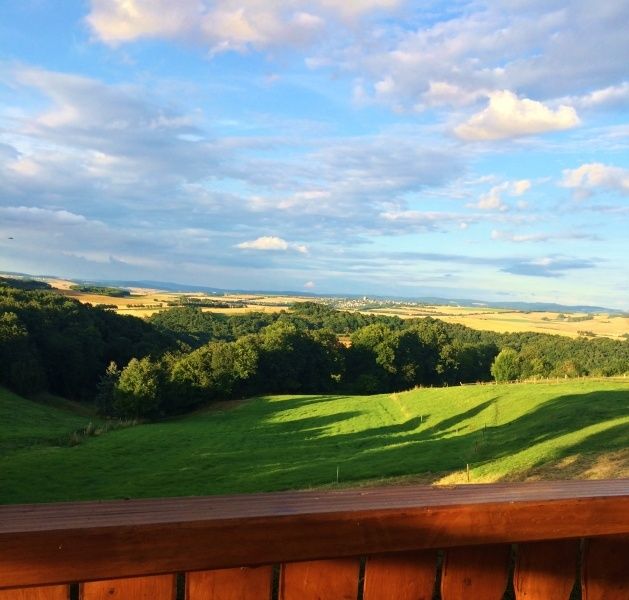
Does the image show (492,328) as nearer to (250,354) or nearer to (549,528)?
(250,354)

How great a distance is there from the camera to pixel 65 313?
6588 centimetres

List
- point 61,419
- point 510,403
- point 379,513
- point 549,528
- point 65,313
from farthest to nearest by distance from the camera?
point 65,313 → point 61,419 → point 510,403 → point 549,528 → point 379,513

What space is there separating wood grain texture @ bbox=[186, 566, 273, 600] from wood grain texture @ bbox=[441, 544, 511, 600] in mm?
567

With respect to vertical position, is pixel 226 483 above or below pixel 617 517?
below

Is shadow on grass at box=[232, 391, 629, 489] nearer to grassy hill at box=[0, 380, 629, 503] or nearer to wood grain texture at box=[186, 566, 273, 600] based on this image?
grassy hill at box=[0, 380, 629, 503]

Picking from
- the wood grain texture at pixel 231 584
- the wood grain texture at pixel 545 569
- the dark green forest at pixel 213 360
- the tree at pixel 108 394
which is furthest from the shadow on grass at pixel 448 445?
the tree at pixel 108 394

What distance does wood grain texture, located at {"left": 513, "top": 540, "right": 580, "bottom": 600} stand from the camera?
1839 millimetres

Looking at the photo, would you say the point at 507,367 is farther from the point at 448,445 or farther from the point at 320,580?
the point at 320,580

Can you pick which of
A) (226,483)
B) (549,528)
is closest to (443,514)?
(549,528)

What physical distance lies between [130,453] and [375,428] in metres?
12.2

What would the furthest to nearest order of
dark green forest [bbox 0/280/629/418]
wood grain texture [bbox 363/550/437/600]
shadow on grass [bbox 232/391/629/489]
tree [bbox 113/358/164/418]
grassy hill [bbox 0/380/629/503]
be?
dark green forest [bbox 0/280/629/418], tree [bbox 113/358/164/418], shadow on grass [bbox 232/391/629/489], grassy hill [bbox 0/380/629/503], wood grain texture [bbox 363/550/437/600]

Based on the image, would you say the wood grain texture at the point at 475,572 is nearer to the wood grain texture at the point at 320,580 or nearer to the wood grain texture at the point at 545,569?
the wood grain texture at the point at 545,569

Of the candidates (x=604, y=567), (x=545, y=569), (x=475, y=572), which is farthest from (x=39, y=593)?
(x=604, y=567)

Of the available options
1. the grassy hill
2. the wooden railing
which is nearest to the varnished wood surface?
the wooden railing
